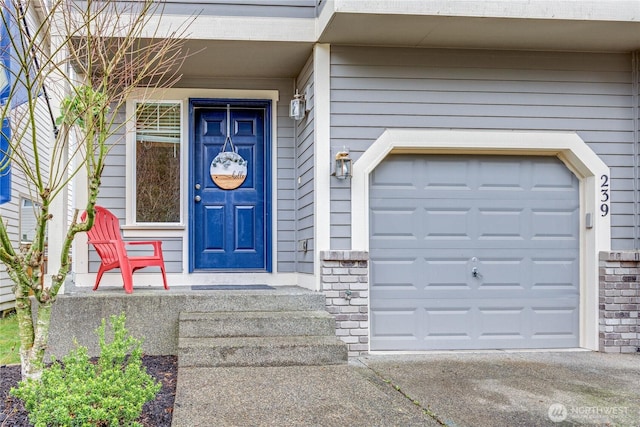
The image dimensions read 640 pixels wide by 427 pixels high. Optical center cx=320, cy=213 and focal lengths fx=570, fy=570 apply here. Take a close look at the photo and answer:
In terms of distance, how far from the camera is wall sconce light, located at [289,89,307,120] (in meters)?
5.56

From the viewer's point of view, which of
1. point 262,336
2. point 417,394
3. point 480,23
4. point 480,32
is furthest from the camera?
point 480,32

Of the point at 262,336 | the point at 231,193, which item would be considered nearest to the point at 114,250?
the point at 231,193

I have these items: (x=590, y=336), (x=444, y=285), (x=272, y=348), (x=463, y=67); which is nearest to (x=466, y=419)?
(x=272, y=348)

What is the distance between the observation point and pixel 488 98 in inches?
211

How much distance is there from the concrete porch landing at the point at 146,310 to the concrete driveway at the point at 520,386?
1.07 meters

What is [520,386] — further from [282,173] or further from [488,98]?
[282,173]

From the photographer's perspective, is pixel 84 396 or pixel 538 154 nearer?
pixel 84 396

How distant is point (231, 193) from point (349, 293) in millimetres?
1838

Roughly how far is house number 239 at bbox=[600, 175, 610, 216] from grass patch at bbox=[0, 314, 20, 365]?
5298 mm

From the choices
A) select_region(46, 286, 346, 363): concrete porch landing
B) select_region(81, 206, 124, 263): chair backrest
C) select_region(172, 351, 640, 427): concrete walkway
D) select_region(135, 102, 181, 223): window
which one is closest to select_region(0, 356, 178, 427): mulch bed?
select_region(172, 351, 640, 427): concrete walkway

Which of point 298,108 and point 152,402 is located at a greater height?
point 298,108

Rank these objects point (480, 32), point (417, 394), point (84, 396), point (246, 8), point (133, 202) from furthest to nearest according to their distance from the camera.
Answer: point (133, 202), point (246, 8), point (480, 32), point (417, 394), point (84, 396)

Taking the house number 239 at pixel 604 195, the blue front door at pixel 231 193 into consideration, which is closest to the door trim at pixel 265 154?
the blue front door at pixel 231 193

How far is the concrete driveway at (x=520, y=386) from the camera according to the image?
336 centimetres
